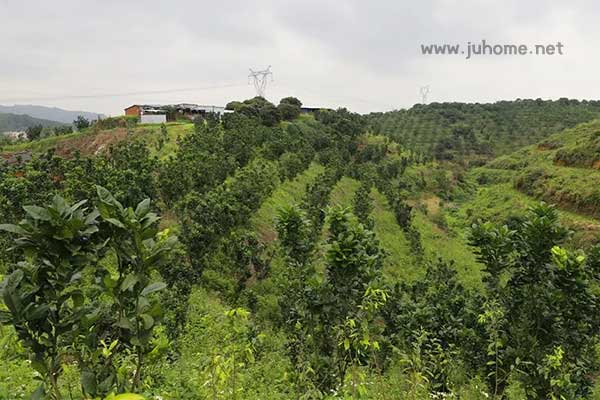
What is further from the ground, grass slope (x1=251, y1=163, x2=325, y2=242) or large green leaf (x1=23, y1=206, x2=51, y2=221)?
large green leaf (x1=23, y1=206, x2=51, y2=221)

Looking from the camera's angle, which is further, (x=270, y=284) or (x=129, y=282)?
(x=270, y=284)

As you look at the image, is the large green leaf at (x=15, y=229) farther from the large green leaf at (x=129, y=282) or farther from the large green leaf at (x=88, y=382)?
the large green leaf at (x=88, y=382)

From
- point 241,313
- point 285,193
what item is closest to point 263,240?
point 285,193

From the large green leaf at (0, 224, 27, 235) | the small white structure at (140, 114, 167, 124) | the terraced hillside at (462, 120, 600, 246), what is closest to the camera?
the large green leaf at (0, 224, 27, 235)

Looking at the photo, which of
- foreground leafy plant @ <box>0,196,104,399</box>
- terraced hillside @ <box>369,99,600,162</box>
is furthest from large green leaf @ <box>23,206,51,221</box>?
terraced hillside @ <box>369,99,600,162</box>

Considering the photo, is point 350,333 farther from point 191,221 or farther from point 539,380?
point 191,221

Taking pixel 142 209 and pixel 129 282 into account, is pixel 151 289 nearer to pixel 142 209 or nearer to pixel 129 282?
pixel 129 282

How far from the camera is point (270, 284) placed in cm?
1653

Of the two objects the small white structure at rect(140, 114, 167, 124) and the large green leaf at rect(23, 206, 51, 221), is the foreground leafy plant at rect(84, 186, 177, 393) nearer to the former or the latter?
the large green leaf at rect(23, 206, 51, 221)

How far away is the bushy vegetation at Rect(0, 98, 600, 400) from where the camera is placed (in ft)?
7.04

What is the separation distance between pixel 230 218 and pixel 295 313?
36.7ft

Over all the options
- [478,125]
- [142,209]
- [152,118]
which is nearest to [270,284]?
[142,209]

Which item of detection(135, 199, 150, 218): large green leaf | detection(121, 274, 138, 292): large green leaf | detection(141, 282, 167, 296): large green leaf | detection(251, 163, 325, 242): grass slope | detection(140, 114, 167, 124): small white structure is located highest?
detection(140, 114, 167, 124): small white structure

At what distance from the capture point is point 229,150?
2722 cm
